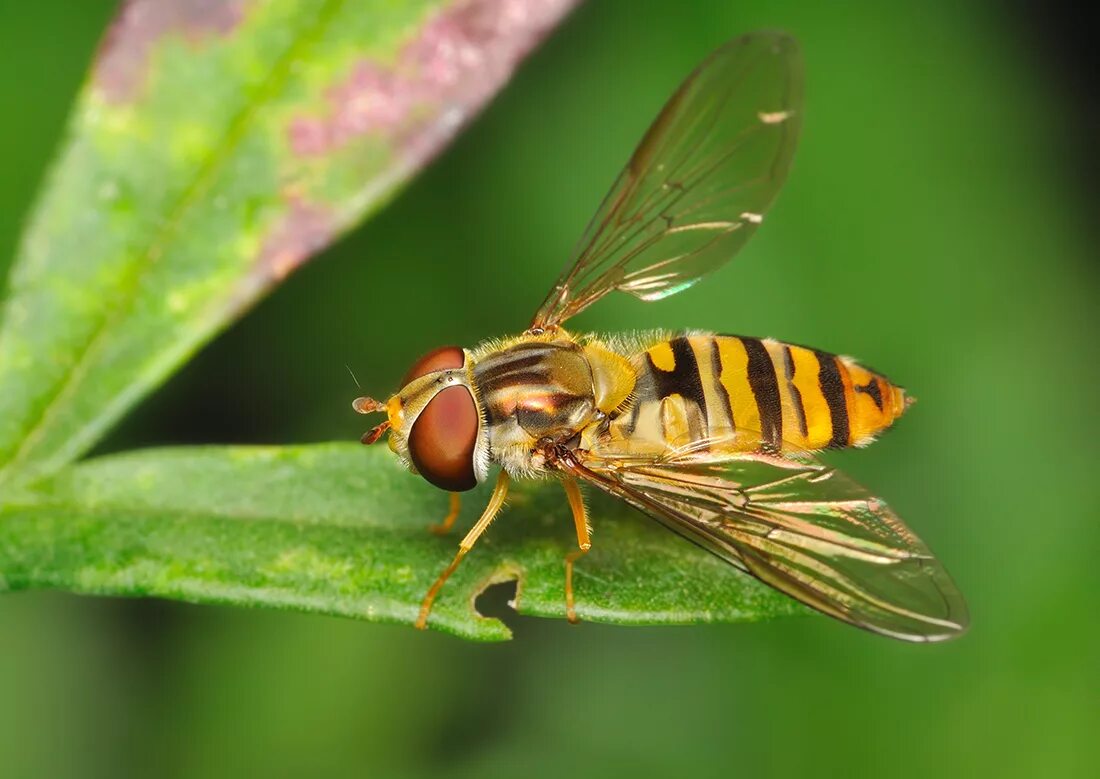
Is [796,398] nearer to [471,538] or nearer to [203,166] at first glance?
[471,538]

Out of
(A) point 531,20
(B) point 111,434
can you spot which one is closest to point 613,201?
(A) point 531,20

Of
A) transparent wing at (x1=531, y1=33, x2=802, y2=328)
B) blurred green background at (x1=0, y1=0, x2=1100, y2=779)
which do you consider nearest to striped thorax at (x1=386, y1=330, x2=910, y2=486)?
transparent wing at (x1=531, y1=33, x2=802, y2=328)

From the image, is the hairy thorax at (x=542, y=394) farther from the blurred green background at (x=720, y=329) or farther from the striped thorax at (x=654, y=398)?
the blurred green background at (x=720, y=329)

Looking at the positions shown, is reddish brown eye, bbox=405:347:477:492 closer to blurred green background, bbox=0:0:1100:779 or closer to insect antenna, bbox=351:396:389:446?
insect antenna, bbox=351:396:389:446

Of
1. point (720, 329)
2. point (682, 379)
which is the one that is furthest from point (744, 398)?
point (720, 329)

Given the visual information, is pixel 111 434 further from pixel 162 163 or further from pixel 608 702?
pixel 608 702

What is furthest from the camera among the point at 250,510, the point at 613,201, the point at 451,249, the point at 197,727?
the point at 451,249
